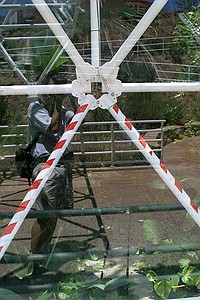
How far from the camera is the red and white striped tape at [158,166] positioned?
2.36 meters

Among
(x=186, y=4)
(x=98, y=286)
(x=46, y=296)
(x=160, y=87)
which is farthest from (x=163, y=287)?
(x=186, y=4)

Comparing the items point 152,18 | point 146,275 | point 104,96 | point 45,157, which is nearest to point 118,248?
point 146,275

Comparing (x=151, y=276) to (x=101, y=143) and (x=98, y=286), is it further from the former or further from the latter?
(x=101, y=143)

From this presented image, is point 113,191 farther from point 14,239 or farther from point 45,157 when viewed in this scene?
point 14,239

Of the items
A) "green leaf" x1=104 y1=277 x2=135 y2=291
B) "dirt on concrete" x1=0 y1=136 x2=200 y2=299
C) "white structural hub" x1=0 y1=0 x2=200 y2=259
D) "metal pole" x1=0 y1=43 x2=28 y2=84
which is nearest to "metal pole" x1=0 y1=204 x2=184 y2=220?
"dirt on concrete" x1=0 y1=136 x2=200 y2=299

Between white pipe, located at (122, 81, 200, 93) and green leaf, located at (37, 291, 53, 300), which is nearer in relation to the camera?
white pipe, located at (122, 81, 200, 93)

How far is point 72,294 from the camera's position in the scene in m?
2.49

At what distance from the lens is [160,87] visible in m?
2.37

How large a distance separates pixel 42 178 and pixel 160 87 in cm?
79

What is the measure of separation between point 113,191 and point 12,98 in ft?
2.57

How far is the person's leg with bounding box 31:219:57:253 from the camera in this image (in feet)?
8.30

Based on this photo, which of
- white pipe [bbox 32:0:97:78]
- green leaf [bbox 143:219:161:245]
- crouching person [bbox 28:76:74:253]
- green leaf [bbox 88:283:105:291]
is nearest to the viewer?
white pipe [bbox 32:0:97:78]

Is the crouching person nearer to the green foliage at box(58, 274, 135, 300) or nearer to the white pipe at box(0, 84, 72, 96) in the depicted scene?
the white pipe at box(0, 84, 72, 96)

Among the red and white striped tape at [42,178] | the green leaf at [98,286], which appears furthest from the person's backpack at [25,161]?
the green leaf at [98,286]
